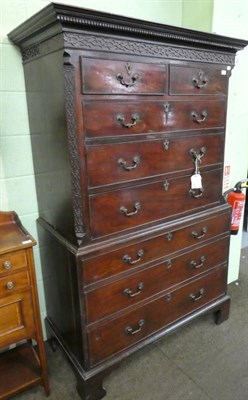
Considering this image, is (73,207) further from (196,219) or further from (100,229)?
(196,219)

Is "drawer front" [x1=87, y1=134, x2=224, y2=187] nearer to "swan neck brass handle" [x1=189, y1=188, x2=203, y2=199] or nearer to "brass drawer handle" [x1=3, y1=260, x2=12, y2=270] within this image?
"swan neck brass handle" [x1=189, y1=188, x2=203, y2=199]

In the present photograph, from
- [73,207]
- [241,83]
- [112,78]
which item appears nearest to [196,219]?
[73,207]

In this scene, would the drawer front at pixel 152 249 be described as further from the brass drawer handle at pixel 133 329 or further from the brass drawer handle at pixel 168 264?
the brass drawer handle at pixel 133 329

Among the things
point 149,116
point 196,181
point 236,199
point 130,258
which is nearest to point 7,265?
point 130,258

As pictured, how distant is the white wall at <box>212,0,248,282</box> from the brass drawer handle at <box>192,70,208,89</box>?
0.52 meters

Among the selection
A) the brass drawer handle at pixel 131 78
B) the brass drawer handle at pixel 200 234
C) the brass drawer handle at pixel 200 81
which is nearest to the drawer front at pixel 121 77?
the brass drawer handle at pixel 131 78

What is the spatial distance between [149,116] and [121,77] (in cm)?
21

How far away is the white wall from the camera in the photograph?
177 cm

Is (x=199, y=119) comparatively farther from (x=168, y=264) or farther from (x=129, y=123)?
(x=168, y=264)

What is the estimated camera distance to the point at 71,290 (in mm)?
1348

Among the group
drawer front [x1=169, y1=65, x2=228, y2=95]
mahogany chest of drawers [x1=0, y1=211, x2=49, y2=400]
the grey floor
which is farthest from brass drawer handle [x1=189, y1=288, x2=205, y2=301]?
drawer front [x1=169, y1=65, x2=228, y2=95]

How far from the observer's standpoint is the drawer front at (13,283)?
3.96 feet

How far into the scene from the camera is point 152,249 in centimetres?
146

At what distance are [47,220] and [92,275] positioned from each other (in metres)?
0.42
